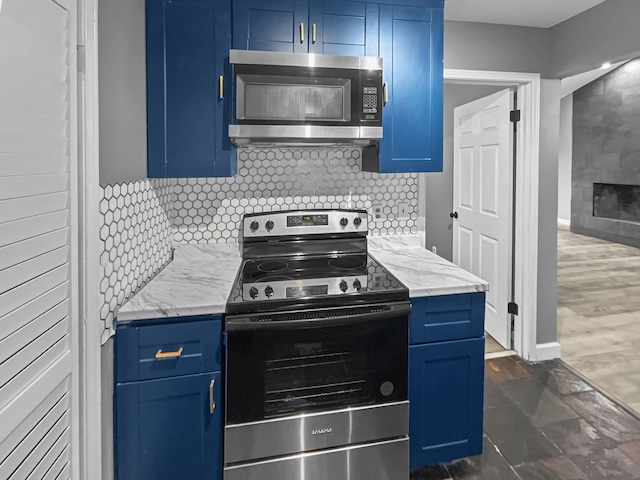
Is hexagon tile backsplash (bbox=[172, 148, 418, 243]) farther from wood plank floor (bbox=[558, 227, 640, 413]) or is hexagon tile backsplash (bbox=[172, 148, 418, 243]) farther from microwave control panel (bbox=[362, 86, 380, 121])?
wood plank floor (bbox=[558, 227, 640, 413])

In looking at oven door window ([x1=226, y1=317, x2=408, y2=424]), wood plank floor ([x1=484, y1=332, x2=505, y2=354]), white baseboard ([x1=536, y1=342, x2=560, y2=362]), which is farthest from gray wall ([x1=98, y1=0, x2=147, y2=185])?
white baseboard ([x1=536, y1=342, x2=560, y2=362])

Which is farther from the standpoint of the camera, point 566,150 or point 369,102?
point 566,150

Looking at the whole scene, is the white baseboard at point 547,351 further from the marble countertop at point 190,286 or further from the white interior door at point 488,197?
the marble countertop at point 190,286

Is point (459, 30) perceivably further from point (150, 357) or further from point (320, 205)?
point (150, 357)

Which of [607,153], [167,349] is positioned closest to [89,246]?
[167,349]

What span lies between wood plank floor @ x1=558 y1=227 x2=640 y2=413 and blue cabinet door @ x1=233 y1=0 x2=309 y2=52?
267 centimetres

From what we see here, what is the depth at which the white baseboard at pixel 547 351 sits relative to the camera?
3043 millimetres

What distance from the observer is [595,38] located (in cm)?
258

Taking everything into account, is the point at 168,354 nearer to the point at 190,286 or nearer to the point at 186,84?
the point at 190,286

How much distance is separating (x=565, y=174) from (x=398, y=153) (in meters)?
8.01

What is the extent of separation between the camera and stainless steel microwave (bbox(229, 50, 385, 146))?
6.25 feet

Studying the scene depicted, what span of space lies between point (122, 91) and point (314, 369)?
1.29 m

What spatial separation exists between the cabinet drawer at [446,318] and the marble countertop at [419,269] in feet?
0.11

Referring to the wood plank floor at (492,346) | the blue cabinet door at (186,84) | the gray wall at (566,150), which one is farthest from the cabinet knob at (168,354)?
the gray wall at (566,150)
